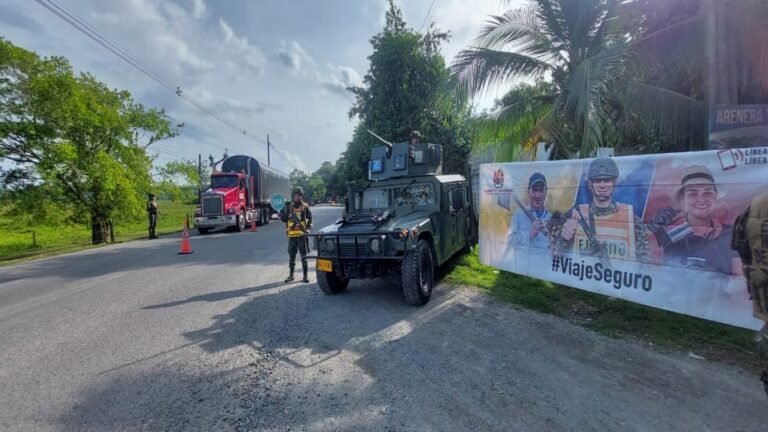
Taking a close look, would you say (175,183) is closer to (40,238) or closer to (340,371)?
(40,238)

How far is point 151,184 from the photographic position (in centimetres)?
1702

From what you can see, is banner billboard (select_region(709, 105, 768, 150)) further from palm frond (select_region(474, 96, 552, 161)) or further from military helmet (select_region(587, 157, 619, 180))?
palm frond (select_region(474, 96, 552, 161))

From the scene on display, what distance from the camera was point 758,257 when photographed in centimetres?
225

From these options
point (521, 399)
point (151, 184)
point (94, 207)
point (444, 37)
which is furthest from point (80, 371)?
point (444, 37)

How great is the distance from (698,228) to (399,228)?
328cm

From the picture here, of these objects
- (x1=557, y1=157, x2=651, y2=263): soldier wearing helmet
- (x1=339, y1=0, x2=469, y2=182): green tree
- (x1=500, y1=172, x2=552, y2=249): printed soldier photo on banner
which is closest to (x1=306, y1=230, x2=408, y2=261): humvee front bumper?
(x1=500, y1=172, x2=552, y2=249): printed soldier photo on banner

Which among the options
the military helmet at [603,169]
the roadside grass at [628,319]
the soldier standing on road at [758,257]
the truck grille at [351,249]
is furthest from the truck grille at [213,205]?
the soldier standing on road at [758,257]

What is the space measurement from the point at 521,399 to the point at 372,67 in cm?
1710

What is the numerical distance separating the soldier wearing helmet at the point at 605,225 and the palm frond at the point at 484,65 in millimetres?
3036

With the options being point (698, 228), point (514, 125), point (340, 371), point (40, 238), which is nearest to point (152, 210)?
point (40, 238)

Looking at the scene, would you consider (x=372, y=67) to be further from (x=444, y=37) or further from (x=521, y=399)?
(x=521, y=399)

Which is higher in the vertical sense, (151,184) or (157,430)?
(151,184)

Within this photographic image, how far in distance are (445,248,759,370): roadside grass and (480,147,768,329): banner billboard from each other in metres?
0.31

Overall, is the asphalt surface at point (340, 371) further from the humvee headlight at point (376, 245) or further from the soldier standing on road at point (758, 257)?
the humvee headlight at point (376, 245)
